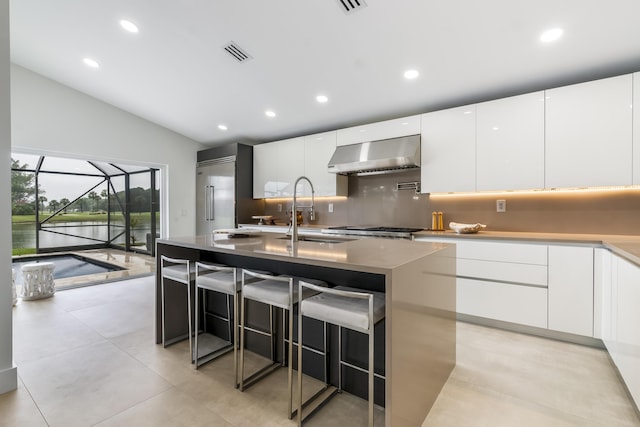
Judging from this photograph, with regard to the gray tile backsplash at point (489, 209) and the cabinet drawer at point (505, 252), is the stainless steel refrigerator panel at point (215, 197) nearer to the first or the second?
the gray tile backsplash at point (489, 209)

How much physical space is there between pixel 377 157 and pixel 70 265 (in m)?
6.62

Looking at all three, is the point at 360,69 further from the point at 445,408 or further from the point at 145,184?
the point at 145,184

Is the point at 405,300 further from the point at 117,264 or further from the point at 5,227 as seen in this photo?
the point at 117,264

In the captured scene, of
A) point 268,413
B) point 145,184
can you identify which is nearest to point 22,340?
point 268,413

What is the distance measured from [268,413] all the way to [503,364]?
5.64ft

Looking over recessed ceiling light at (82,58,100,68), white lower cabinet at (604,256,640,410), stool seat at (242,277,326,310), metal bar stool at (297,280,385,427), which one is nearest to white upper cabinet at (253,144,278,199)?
recessed ceiling light at (82,58,100,68)

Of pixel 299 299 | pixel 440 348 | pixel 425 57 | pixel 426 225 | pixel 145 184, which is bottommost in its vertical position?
pixel 440 348

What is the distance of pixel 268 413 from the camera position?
65.2 inches

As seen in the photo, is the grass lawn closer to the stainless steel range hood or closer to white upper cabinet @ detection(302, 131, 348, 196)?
Result: white upper cabinet @ detection(302, 131, 348, 196)

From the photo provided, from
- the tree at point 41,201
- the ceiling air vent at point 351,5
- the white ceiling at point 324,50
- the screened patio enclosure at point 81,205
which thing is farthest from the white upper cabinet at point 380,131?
the tree at point 41,201

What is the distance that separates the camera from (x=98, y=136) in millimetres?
4480

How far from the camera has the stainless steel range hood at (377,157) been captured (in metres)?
3.40

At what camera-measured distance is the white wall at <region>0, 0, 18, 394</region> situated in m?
1.86

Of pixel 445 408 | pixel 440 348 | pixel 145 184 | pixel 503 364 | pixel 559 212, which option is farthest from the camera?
pixel 145 184
